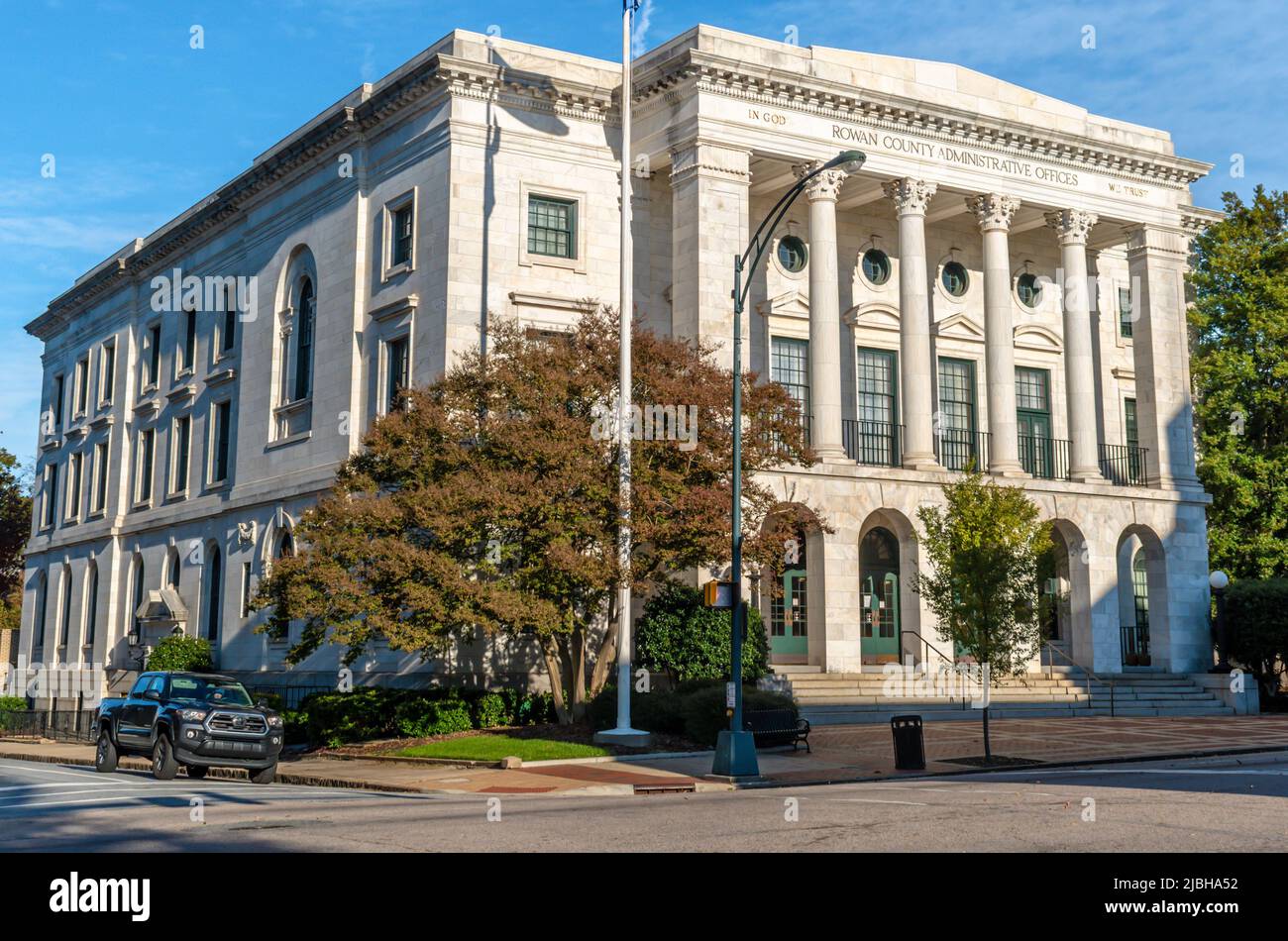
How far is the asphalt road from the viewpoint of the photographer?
40.2 feet

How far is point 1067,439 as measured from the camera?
44.0 m

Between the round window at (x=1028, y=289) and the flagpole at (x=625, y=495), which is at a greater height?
the round window at (x=1028, y=289)

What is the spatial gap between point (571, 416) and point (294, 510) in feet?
51.1

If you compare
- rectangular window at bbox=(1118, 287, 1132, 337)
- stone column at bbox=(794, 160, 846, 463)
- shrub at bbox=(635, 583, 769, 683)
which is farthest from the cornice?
shrub at bbox=(635, 583, 769, 683)

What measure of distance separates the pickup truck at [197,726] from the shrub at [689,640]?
10.2 meters

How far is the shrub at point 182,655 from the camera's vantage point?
4466cm

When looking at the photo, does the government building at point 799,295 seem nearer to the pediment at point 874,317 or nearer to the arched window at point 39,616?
the pediment at point 874,317

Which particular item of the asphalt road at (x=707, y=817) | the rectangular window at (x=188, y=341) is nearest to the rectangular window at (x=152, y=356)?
the rectangular window at (x=188, y=341)

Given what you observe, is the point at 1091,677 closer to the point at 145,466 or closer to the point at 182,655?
the point at 182,655

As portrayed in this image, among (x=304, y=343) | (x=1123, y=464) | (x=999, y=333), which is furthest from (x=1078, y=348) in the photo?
(x=304, y=343)
